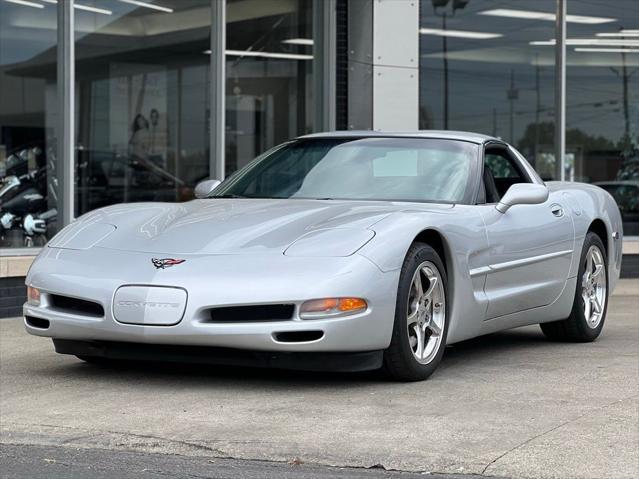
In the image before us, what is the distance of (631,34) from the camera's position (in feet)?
44.0

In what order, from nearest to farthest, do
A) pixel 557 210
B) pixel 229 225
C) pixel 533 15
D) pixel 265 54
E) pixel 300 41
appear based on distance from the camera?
pixel 229 225 → pixel 557 210 → pixel 265 54 → pixel 300 41 → pixel 533 15

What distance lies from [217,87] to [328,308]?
640 cm

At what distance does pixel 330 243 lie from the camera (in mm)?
5434

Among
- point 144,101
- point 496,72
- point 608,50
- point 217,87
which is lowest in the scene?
point 144,101

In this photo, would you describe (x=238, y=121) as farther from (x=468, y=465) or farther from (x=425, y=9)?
(x=468, y=465)

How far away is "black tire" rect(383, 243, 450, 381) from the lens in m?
5.47

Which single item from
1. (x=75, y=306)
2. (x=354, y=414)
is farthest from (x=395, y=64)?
(x=354, y=414)

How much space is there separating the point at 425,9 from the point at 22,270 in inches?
234

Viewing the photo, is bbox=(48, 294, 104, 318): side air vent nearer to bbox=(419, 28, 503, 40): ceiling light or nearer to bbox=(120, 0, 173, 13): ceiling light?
bbox=(120, 0, 173, 13): ceiling light

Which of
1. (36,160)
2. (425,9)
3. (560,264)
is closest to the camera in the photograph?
(560,264)

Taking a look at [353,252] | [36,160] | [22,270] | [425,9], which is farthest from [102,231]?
[425,9]

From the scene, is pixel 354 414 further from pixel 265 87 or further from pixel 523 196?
pixel 265 87

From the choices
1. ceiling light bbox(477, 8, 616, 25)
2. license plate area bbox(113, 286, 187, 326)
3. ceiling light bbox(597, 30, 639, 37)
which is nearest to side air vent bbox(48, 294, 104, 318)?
license plate area bbox(113, 286, 187, 326)

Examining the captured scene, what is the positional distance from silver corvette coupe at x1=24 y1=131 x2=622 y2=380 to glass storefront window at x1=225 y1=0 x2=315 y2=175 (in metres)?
4.72
